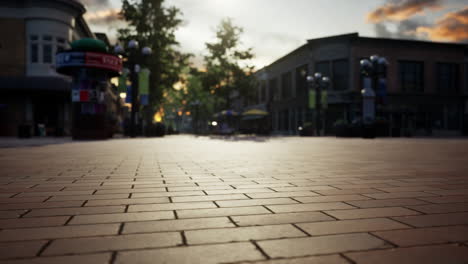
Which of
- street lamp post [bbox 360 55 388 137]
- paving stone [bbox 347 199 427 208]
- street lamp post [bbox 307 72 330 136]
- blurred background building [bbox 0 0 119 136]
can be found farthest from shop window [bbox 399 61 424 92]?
paving stone [bbox 347 199 427 208]

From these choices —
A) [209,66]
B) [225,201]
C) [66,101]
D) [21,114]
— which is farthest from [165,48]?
[225,201]

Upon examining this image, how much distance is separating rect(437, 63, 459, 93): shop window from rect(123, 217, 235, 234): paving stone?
40.3m

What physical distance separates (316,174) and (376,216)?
2418mm

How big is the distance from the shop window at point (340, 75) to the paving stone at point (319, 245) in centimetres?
3418

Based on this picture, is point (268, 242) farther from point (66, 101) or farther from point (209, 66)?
point (209, 66)

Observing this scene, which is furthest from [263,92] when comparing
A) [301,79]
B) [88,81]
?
[88,81]

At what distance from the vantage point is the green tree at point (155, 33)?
31109 mm

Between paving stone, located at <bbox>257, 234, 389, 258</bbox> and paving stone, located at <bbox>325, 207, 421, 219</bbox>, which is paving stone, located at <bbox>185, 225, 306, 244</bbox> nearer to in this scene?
paving stone, located at <bbox>257, 234, 389, 258</bbox>

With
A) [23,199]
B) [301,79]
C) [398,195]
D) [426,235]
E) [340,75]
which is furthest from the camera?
[301,79]

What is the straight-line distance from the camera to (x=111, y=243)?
1925 millimetres

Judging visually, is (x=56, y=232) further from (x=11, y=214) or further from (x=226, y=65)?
(x=226, y=65)

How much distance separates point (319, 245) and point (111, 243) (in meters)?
1.15

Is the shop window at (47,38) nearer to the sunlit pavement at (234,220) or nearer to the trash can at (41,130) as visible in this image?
the trash can at (41,130)

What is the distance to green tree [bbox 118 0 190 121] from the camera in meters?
31.1
